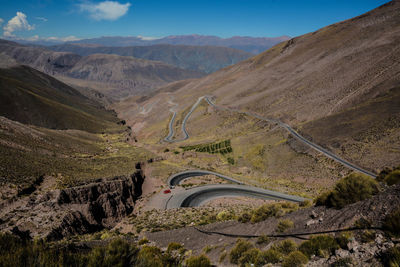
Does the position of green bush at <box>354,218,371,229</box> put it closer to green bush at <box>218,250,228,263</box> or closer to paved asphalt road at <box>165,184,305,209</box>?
green bush at <box>218,250,228,263</box>

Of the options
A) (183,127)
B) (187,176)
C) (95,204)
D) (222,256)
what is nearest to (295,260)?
(222,256)

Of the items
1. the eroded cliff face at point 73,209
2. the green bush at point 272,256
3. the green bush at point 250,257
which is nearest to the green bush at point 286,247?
the green bush at point 272,256

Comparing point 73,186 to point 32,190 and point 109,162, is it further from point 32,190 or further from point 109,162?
point 109,162

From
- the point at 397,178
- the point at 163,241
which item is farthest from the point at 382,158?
the point at 163,241

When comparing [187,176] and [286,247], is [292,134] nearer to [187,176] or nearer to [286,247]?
[187,176]

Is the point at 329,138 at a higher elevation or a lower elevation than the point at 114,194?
higher

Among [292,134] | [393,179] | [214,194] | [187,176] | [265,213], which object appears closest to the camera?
[393,179]

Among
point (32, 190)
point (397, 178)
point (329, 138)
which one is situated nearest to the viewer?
point (397, 178)
